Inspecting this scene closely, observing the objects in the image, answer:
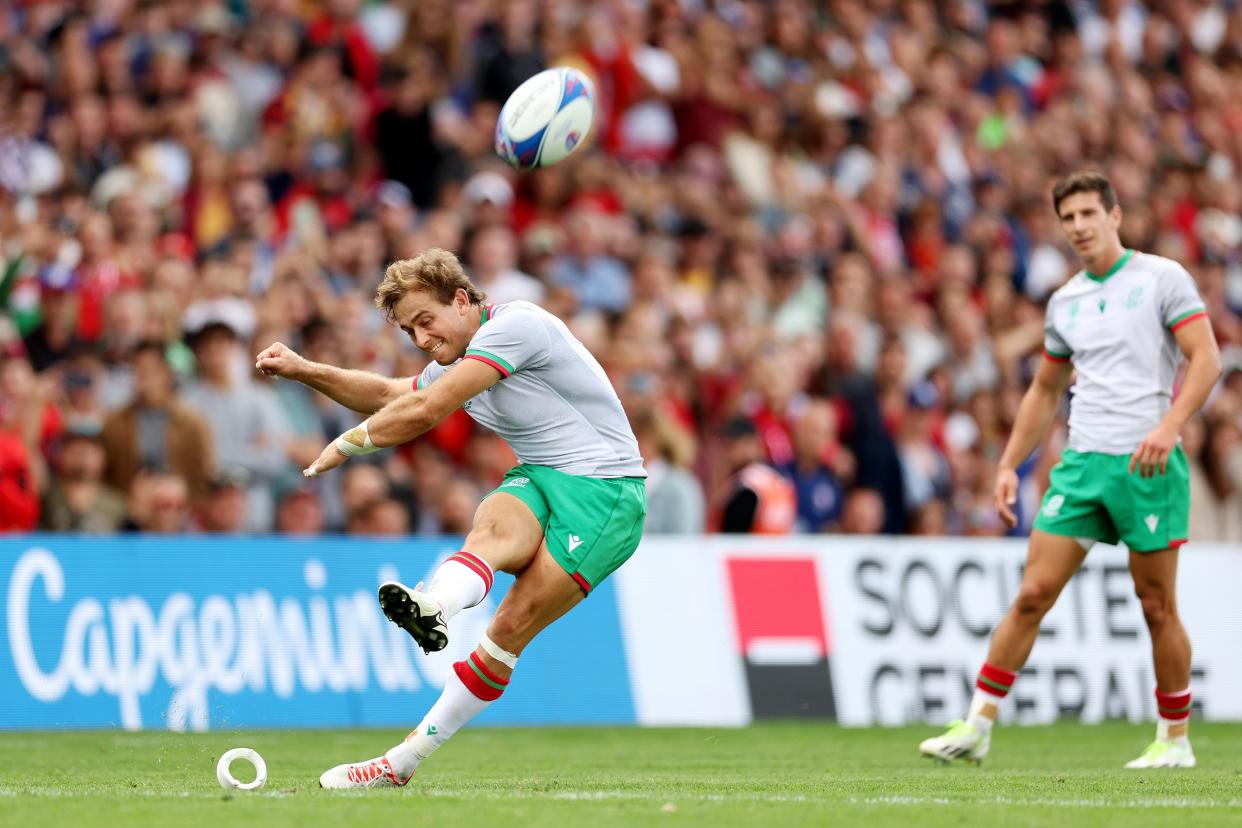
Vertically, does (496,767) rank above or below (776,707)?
above

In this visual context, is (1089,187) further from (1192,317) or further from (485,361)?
(485,361)

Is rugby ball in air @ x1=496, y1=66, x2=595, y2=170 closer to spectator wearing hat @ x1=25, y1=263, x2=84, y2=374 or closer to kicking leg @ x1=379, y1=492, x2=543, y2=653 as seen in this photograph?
kicking leg @ x1=379, y1=492, x2=543, y2=653

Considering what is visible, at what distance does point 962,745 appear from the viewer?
10.1 meters

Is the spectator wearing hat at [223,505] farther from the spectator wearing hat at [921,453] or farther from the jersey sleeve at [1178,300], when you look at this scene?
the jersey sleeve at [1178,300]

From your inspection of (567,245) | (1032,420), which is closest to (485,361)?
(1032,420)

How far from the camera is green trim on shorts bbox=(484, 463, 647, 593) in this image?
27.3 ft

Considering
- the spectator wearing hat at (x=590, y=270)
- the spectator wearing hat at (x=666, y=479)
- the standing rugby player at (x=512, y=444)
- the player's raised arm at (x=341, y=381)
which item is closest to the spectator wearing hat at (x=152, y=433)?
the spectator wearing hat at (x=666, y=479)

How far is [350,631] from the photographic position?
13.3 meters

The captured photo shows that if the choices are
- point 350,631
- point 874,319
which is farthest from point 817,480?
point 350,631

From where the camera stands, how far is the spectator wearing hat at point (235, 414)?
13859 millimetres

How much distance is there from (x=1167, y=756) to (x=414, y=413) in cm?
449

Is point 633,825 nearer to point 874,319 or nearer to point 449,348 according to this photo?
point 449,348

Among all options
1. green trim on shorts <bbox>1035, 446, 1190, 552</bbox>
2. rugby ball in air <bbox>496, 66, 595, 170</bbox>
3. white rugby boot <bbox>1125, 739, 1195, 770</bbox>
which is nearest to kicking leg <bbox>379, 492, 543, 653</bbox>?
rugby ball in air <bbox>496, 66, 595, 170</bbox>

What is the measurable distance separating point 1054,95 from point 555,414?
55.2ft
